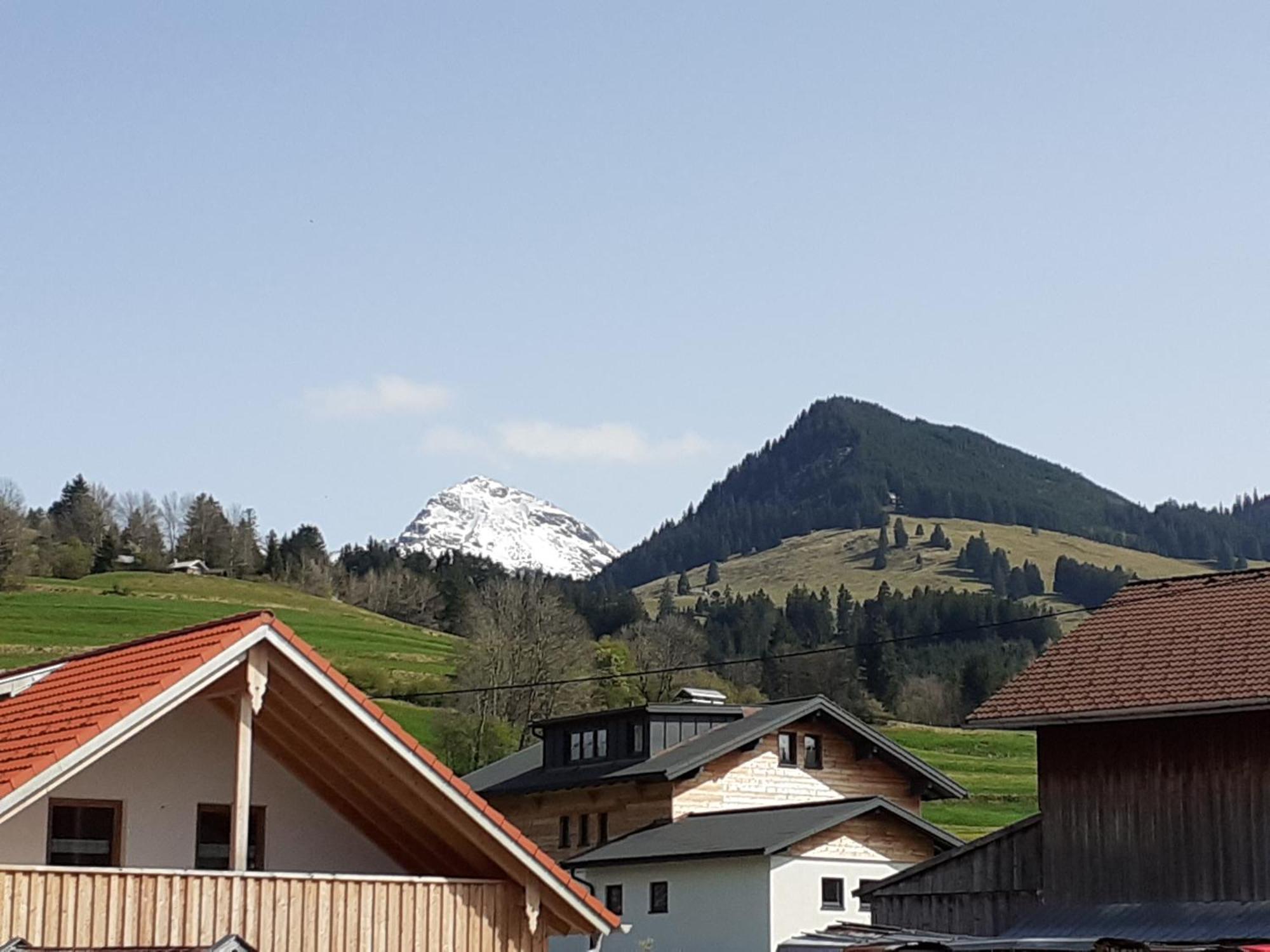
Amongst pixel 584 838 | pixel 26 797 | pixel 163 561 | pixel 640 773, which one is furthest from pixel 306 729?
pixel 163 561

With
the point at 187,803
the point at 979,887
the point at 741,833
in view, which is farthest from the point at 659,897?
the point at 187,803

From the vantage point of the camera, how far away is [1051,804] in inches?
1247

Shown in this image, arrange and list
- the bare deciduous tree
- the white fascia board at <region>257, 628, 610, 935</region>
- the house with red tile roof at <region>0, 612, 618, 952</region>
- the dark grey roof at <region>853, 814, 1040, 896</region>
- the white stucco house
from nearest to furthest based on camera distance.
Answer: the house with red tile roof at <region>0, 612, 618, 952</region>, the white fascia board at <region>257, 628, 610, 935</region>, the dark grey roof at <region>853, 814, 1040, 896</region>, the white stucco house, the bare deciduous tree

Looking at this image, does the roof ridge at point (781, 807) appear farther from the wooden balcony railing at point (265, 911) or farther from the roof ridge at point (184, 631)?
the wooden balcony railing at point (265, 911)

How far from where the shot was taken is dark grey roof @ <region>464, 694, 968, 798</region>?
189 ft

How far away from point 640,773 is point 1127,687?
29108mm

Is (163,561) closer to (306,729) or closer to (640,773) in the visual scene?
(640,773)

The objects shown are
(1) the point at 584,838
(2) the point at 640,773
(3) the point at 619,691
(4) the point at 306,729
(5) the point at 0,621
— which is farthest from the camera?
(5) the point at 0,621

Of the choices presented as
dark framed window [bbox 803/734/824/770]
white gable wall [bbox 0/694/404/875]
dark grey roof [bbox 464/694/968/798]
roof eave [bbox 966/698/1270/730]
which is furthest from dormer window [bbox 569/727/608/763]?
white gable wall [bbox 0/694/404/875]

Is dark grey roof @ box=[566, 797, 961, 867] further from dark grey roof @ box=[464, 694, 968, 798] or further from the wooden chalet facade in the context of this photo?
dark grey roof @ box=[464, 694, 968, 798]

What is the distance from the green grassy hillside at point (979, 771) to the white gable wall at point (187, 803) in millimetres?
52957

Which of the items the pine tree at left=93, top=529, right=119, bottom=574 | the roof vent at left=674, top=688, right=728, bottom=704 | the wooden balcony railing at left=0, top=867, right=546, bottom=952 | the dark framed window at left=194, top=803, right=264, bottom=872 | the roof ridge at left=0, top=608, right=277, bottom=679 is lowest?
the wooden balcony railing at left=0, top=867, right=546, bottom=952

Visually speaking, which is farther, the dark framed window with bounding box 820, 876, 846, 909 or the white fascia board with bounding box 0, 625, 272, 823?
the dark framed window with bounding box 820, 876, 846, 909

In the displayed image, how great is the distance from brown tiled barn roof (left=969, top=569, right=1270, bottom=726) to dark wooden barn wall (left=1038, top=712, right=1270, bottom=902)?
62cm
